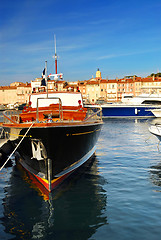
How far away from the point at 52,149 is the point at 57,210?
2185 millimetres

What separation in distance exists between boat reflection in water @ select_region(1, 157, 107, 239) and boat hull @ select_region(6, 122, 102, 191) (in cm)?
58

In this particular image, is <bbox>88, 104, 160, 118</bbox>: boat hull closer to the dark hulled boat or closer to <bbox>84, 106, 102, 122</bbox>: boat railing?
<bbox>84, 106, 102, 122</bbox>: boat railing

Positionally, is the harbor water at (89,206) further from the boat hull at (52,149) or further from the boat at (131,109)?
the boat at (131,109)

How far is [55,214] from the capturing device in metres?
8.23

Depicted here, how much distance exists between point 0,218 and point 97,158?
8.87 meters

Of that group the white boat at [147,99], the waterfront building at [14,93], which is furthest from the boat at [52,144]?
the waterfront building at [14,93]

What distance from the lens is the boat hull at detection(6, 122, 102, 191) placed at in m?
9.61

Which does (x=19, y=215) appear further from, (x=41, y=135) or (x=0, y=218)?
(x=41, y=135)

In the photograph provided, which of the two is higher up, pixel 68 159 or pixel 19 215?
pixel 68 159

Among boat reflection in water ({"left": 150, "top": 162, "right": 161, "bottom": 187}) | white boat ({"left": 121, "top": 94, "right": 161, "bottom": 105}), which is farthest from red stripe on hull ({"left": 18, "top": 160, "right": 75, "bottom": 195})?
white boat ({"left": 121, "top": 94, "right": 161, "bottom": 105})

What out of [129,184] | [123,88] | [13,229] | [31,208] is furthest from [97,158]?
[123,88]

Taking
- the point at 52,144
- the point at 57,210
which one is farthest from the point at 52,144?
the point at 57,210

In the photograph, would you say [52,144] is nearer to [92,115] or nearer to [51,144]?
[51,144]

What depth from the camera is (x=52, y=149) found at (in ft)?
31.9
